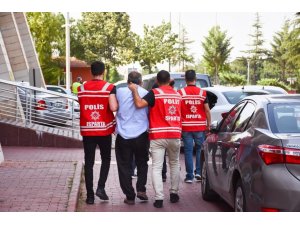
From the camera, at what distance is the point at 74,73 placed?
87.8 meters

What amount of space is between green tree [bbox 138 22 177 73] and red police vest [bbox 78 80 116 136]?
2411 inches

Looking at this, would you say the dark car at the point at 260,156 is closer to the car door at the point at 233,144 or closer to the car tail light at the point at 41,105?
the car door at the point at 233,144

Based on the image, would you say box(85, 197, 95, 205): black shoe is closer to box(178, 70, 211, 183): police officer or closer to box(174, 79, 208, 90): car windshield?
box(178, 70, 211, 183): police officer

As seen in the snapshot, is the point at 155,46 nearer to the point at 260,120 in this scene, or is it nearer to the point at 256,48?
the point at 256,48

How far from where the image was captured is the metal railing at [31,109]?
17359mm

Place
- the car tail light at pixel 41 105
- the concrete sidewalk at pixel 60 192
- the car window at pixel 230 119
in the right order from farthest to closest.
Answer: the car tail light at pixel 41 105 < the concrete sidewalk at pixel 60 192 < the car window at pixel 230 119

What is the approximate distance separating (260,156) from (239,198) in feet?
2.86

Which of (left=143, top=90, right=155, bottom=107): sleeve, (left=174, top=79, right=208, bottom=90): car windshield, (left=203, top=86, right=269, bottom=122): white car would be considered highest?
(left=143, top=90, right=155, bottom=107): sleeve

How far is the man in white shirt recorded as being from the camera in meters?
8.64

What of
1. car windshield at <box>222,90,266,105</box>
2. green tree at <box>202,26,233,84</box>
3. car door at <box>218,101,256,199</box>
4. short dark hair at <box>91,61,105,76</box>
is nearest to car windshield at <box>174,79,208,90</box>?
car windshield at <box>222,90,266,105</box>

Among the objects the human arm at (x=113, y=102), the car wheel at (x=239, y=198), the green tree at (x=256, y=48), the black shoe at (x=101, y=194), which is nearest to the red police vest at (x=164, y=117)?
the human arm at (x=113, y=102)

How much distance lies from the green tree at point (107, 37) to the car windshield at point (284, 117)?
63.3m
